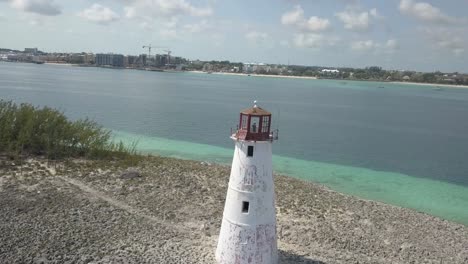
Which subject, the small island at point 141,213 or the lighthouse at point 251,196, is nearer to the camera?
the lighthouse at point 251,196

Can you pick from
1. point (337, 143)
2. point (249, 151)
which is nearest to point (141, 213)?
point (249, 151)

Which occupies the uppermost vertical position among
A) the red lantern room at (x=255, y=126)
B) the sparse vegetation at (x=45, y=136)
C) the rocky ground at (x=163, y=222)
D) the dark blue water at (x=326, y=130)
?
the red lantern room at (x=255, y=126)

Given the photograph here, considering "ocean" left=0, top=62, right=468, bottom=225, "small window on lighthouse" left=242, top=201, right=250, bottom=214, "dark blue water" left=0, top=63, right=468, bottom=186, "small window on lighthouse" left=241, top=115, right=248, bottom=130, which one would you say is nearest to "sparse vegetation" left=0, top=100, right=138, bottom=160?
"ocean" left=0, top=62, right=468, bottom=225

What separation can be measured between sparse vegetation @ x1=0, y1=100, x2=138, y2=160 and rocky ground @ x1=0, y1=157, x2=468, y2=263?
2.00 m

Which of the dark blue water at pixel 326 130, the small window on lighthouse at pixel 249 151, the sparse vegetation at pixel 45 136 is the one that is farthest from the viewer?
the dark blue water at pixel 326 130

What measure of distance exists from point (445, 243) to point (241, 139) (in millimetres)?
15672

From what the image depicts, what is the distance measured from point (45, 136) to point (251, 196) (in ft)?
72.2

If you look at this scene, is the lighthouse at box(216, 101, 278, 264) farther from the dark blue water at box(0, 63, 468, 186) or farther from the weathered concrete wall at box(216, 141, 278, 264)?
the dark blue water at box(0, 63, 468, 186)

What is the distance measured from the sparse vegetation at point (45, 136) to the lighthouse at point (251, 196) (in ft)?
64.9

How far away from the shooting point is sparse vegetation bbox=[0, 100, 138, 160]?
32.6 m

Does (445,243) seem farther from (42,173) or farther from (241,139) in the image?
(42,173)

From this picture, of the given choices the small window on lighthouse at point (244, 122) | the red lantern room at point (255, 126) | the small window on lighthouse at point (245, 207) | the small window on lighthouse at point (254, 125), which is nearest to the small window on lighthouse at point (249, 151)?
the red lantern room at point (255, 126)

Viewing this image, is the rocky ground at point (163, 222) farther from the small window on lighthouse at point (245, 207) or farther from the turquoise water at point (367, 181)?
the turquoise water at point (367, 181)

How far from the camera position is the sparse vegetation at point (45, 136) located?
32.6 m
